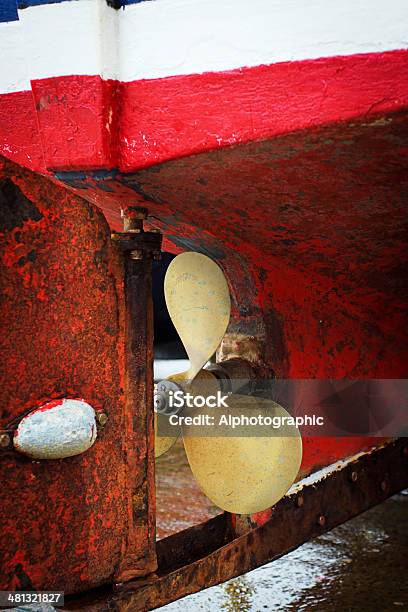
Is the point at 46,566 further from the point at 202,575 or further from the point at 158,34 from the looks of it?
the point at 158,34

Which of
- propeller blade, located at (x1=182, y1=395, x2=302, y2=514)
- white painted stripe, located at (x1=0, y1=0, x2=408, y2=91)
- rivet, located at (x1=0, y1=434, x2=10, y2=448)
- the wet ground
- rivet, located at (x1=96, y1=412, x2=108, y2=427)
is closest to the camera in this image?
white painted stripe, located at (x1=0, y1=0, x2=408, y2=91)

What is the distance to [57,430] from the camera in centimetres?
160

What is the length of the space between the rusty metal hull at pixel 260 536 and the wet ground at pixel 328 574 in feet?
1.18

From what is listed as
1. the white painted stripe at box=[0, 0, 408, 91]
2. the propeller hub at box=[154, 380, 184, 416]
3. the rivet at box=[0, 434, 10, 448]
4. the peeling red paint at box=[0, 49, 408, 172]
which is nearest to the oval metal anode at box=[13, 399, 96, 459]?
the rivet at box=[0, 434, 10, 448]

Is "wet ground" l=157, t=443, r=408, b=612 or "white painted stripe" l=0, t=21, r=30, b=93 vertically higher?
"white painted stripe" l=0, t=21, r=30, b=93

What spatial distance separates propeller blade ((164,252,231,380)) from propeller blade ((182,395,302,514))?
177mm

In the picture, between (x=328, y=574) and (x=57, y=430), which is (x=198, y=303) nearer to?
(x=57, y=430)

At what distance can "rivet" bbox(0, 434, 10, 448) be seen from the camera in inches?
61.5

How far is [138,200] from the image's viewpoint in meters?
1.89

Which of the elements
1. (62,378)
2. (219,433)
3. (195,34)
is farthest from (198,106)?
(219,433)

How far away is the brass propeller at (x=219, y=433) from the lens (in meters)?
1.93

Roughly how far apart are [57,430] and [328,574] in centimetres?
162

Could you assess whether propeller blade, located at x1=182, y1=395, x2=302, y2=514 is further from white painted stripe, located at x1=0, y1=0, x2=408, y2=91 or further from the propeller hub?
white painted stripe, located at x1=0, y1=0, x2=408, y2=91

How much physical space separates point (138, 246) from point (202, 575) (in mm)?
843
